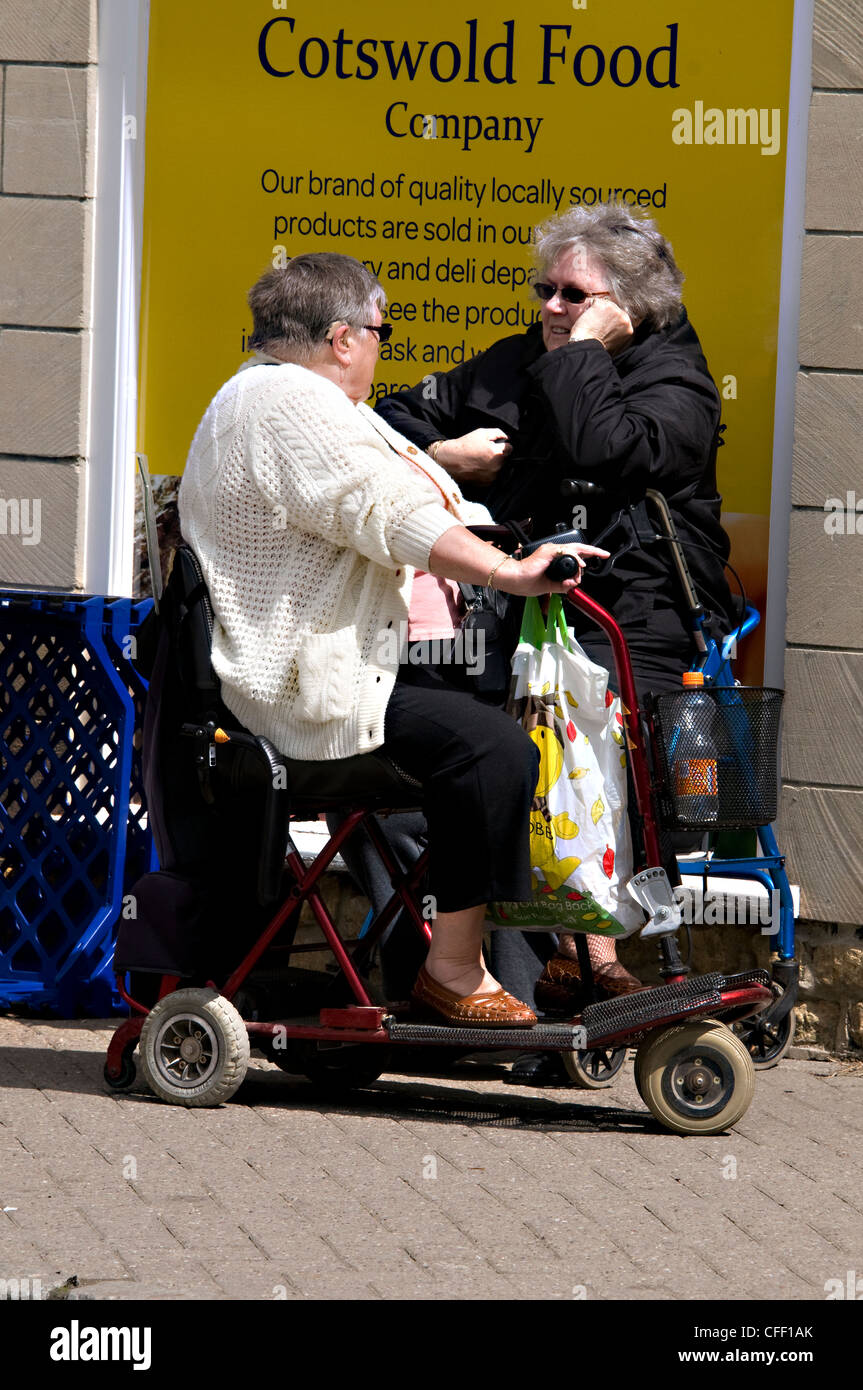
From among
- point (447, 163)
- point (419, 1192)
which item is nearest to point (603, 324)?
point (447, 163)

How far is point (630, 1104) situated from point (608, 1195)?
79 cm

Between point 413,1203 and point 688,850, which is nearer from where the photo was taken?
point 413,1203

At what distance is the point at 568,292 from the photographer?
5062 millimetres

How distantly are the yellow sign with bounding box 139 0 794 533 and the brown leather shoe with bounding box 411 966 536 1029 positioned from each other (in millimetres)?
1998

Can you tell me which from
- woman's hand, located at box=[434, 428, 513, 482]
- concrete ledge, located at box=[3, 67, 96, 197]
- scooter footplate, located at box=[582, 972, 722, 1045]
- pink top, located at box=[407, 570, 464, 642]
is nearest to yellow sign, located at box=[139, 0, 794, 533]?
concrete ledge, located at box=[3, 67, 96, 197]

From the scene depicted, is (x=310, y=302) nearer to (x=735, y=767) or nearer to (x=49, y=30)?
(x=735, y=767)

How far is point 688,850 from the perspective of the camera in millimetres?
5059

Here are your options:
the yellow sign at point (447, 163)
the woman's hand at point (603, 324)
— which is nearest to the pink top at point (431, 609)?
the woman's hand at point (603, 324)

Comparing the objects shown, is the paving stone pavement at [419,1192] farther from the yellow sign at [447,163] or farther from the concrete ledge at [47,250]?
the concrete ledge at [47,250]

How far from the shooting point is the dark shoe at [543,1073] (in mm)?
4980

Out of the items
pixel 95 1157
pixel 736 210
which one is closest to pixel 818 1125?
pixel 95 1157

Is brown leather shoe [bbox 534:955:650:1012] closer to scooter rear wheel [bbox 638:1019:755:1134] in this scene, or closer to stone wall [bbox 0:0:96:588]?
scooter rear wheel [bbox 638:1019:755:1134]

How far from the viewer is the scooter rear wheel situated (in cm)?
434
